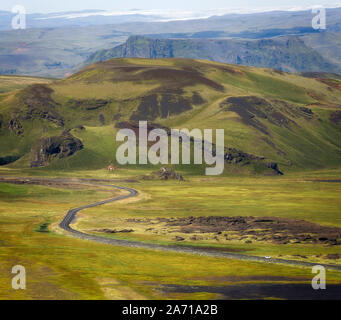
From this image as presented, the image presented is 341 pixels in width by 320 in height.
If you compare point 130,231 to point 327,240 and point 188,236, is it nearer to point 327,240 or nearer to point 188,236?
point 188,236

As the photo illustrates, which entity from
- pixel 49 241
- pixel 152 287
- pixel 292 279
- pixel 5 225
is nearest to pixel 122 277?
pixel 152 287

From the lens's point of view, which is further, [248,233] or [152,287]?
[248,233]

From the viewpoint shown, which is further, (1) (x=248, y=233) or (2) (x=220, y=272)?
(1) (x=248, y=233)

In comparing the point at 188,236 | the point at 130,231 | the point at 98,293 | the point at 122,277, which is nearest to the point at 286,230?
the point at 188,236
